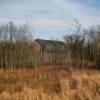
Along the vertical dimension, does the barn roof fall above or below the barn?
above

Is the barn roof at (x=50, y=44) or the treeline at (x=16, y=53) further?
the barn roof at (x=50, y=44)

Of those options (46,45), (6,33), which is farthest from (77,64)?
(46,45)

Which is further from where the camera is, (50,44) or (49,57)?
(50,44)

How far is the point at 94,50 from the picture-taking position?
Answer: 3628 cm

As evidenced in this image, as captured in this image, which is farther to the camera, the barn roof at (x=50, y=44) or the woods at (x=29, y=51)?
the barn roof at (x=50, y=44)

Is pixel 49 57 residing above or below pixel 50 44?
below

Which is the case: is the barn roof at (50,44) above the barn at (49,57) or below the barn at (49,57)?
above

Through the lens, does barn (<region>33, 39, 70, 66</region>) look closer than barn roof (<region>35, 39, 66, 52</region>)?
Yes

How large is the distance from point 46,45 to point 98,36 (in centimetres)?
1344

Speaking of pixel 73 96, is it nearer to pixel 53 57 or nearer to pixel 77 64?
pixel 77 64

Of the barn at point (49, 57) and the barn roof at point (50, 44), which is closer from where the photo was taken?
the barn at point (49, 57)

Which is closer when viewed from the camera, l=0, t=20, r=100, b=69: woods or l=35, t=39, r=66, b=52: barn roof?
l=0, t=20, r=100, b=69: woods

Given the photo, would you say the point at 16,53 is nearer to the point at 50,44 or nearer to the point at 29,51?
the point at 29,51

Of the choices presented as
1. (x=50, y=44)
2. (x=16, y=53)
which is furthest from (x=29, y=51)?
(x=50, y=44)
